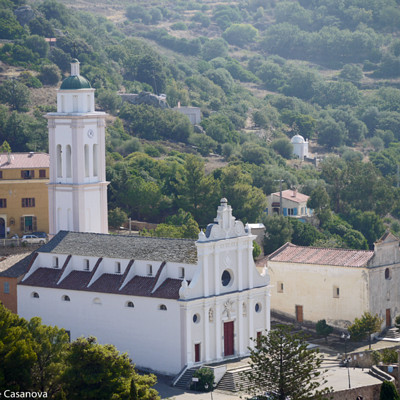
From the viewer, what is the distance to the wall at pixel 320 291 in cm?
7062

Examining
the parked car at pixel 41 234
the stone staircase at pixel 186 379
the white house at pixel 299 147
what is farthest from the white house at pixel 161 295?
the white house at pixel 299 147

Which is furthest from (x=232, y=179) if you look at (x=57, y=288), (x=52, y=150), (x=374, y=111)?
(x=374, y=111)

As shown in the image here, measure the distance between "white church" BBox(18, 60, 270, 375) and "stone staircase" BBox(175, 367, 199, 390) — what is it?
1.19 ft

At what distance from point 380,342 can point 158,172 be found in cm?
3616

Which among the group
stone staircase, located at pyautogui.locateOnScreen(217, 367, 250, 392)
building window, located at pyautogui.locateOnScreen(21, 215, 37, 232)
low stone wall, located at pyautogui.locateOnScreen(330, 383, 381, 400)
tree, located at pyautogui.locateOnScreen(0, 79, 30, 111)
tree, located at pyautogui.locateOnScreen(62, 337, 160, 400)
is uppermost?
tree, located at pyautogui.locateOnScreen(0, 79, 30, 111)

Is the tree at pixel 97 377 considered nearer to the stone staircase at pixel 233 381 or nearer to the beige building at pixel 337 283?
the stone staircase at pixel 233 381

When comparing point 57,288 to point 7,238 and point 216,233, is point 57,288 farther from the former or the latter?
point 7,238

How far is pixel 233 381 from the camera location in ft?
195

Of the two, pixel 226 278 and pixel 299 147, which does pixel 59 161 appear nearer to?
pixel 226 278

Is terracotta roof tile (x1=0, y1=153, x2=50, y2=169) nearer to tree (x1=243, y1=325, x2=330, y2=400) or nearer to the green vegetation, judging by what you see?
the green vegetation

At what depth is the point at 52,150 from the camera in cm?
7131

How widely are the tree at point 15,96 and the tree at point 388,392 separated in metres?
69.0

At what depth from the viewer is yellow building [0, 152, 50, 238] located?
281ft

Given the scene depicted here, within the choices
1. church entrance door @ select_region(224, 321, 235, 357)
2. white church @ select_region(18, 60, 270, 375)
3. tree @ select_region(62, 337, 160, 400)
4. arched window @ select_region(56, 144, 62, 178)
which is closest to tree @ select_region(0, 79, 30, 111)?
arched window @ select_region(56, 144, 62, 178)
